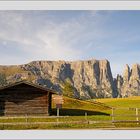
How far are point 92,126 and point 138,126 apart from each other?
3710mm

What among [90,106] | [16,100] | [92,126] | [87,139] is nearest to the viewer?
[87,139]

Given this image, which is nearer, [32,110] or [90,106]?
[32,110]

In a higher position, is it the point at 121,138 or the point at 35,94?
the point at 35,94

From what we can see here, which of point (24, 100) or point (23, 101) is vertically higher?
point (24, 100)

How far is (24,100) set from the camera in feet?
140

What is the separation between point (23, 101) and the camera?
1678 inches

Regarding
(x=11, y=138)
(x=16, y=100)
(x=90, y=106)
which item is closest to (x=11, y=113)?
(x=16, y=100)

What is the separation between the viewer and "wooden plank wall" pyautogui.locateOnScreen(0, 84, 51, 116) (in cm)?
4238

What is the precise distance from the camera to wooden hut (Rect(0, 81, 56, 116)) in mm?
42344

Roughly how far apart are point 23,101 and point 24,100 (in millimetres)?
167

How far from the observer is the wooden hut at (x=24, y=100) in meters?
42.3

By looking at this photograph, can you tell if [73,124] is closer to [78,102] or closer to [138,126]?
[138,126]

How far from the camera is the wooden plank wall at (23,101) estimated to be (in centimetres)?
4238

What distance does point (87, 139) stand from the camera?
21141 millimetres
